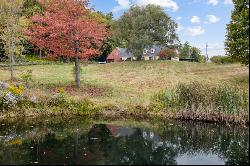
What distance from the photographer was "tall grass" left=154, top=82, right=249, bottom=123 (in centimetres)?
2609

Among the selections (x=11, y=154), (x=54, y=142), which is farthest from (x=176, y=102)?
(x=11, y=154)

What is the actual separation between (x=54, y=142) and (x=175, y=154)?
7.40 metres

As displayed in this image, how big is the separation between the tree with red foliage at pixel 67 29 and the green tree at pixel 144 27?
104 feet

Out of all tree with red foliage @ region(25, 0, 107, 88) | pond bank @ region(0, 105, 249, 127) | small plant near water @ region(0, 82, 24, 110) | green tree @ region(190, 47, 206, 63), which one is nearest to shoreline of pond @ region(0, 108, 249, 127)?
pond bank @ region(0, 105, 249, 127)

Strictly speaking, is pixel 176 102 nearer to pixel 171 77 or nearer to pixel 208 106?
pixel 208 106

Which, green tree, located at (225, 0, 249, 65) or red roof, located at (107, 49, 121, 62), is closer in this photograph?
green tree, located at (225, 0, 249, 65)

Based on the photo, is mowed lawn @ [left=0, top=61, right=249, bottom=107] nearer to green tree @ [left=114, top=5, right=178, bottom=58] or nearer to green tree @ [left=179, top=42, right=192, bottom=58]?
green tree @ [left=114, top=5, right=178, bottom=58]

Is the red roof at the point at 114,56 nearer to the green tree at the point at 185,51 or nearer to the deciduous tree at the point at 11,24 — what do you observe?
the green tree at the point at 185,51

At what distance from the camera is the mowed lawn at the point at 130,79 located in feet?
117

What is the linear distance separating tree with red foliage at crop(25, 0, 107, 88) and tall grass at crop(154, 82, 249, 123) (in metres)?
13.1

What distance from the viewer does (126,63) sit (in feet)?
230

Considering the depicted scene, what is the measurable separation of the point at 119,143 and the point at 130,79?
27.8 meters

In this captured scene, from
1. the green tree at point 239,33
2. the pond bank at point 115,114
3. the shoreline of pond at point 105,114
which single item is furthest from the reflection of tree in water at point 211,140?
the green tree at point 239,33

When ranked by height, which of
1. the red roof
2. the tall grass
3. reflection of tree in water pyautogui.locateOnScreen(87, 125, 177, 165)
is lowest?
reflection of tree in water pyautogui.locateOnScreen(87, 125, 177, 165)
